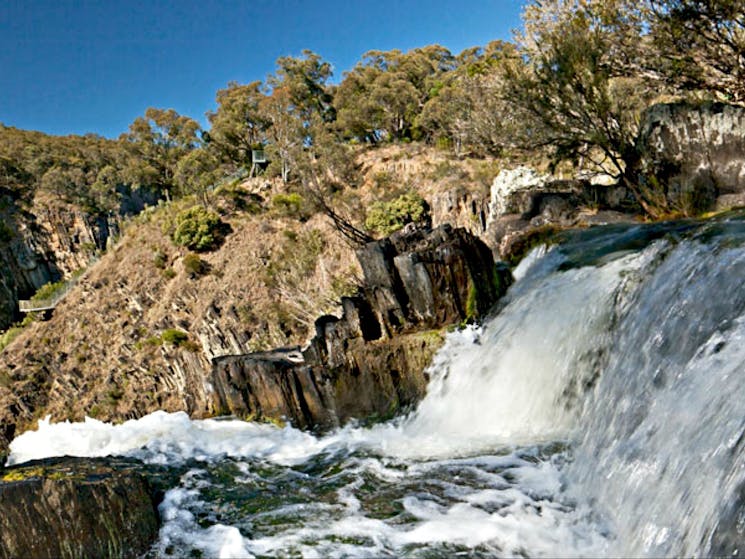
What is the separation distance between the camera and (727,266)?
5340mm

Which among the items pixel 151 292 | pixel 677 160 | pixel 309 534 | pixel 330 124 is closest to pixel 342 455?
pixel 309 534

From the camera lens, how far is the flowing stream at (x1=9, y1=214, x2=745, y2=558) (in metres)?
3.86

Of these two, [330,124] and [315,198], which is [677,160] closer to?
[315,198]

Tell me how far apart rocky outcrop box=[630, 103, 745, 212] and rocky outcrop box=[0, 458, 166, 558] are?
1176 centimetres

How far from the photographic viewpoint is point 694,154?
1200 centimetres

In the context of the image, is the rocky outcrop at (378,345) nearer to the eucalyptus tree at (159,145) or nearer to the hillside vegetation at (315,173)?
the hillside vegetation at (315,173)

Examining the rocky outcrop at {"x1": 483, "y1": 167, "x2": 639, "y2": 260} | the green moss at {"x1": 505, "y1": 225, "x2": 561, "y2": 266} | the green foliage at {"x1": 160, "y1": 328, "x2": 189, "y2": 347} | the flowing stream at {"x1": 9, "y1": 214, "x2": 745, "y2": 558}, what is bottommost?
the flowing stream at {"x1": 9, "y1": 214, "x2": 745, "y2": 558}

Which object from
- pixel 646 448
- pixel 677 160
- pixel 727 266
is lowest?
pixel 646 448

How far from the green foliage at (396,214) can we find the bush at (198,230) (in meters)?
9.35

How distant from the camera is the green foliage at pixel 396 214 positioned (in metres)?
27.4

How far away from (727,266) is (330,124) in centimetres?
3540

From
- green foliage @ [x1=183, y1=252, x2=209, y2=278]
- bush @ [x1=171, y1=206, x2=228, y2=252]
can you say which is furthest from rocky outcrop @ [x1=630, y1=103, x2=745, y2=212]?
bush @ [x1=171, y1=206, x2=228, y2=252]

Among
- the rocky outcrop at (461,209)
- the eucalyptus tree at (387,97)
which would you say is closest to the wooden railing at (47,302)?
the eucalyptus tree at (387,97)

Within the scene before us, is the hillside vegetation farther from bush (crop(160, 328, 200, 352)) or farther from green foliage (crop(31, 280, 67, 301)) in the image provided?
green foliage (crop(31, 280, 67, 301))
